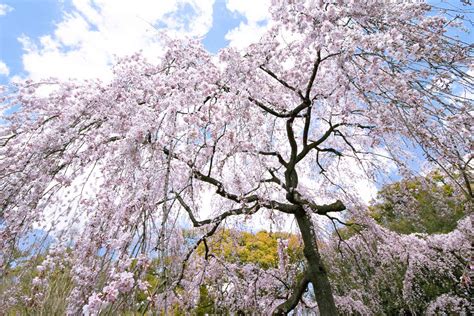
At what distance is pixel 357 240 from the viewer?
621cm

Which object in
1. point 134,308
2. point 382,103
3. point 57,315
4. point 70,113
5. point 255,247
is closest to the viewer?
point 134,308

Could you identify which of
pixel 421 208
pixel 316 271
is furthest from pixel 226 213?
pixel 421 208

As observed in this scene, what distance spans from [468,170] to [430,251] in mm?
4185

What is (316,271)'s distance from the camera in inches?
176

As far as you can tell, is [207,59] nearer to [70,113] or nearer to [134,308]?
[70,113]

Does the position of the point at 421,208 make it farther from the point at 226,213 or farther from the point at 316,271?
the point at 226,213

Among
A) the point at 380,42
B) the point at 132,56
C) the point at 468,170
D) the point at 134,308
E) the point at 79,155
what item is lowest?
the point at 134,308

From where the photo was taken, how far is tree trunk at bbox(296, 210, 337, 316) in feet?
13.9

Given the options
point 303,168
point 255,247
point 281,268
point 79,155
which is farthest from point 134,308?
point 255,247

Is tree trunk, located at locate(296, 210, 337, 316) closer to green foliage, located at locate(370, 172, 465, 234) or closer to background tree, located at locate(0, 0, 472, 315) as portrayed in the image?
background tree, located at locate(0, 0, 472, 315)

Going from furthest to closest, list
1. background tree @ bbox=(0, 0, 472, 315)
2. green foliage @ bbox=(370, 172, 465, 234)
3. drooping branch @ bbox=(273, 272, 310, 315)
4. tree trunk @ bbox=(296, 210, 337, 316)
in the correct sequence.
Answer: green foliage @ bbox=(370, 172, 465, 234) → drooping branch @ bbox=(273, 272, 310, 315) → tree trunk @ bbox=(296, 210, 337, 316) → background tree @ bbox=(0, 0, 472, 315)

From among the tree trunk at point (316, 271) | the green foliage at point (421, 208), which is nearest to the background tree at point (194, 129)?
the tree trunk at point (316, 271)

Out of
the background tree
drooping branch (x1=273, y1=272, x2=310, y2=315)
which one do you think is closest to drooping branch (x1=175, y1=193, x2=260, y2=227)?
the background tree

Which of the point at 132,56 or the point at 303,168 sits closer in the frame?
the point at 132,56
